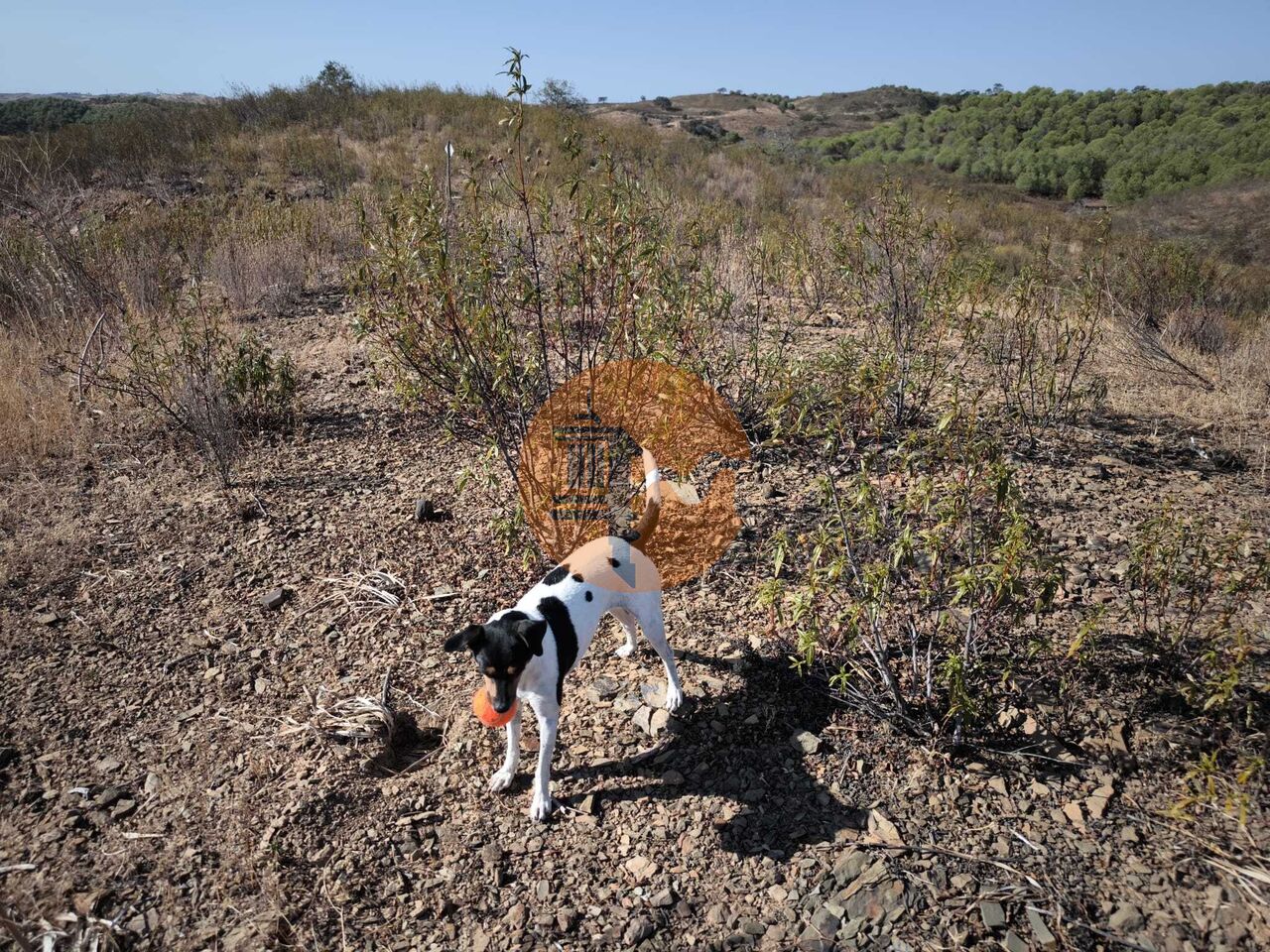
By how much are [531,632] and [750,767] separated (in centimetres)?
117

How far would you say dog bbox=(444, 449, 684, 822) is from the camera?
2453mm

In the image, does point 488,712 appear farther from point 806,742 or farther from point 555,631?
point 806,742

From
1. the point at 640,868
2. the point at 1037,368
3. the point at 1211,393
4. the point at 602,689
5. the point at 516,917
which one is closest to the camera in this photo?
the point at 516,917

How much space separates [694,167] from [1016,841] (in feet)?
52.6

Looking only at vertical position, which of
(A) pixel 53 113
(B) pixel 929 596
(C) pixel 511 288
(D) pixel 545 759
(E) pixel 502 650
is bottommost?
(D) pixel 545 759

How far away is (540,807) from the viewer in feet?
9.23

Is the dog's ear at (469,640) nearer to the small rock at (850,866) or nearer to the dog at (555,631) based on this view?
the dog at (555,631)

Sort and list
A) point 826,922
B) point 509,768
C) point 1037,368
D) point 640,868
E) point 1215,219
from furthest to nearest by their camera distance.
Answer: point 1215,219 < point 1037,368 < point 509,768 < point 640,868 < point 826,922

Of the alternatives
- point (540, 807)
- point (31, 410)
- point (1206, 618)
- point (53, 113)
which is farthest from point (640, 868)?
point (53, 113)

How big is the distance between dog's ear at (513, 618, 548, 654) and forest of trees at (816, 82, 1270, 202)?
842 inches

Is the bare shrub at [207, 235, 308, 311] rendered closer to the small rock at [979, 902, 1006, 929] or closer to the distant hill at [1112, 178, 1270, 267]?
the small rock at [979, 902, 1006, 929]

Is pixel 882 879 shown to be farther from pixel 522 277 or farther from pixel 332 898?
pixel 522 277

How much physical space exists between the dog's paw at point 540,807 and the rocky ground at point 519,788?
0.07 meters

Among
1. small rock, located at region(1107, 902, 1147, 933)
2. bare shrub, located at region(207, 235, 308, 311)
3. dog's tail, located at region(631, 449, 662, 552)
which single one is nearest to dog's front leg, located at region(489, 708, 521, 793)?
dog's tail, located at region(631, 449, 662, 552)
